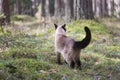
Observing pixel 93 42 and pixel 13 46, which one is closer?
pixel 13 46

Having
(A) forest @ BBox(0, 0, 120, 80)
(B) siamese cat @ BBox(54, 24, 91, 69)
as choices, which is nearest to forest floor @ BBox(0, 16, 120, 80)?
(A) forest @ BBox(0, 0, 120, 80)

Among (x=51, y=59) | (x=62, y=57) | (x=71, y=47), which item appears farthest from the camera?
(x=62, y=57)

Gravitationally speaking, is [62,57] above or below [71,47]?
below

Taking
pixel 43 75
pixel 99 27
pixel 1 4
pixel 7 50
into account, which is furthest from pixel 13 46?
pixel 1 4

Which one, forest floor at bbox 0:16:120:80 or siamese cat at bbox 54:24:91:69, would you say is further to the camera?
siamese cat at bbox 54:24:91:69

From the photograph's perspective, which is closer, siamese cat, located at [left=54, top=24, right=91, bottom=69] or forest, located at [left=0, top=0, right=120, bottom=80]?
forest, located at [left=0, top=0, right=120, bottom=80]

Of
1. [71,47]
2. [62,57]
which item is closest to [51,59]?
[62,57]

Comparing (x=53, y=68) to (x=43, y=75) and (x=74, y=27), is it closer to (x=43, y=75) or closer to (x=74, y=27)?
(x=43, y=75)

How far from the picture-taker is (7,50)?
871 cm

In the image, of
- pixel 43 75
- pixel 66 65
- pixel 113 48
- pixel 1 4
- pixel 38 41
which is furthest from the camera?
pixel 1 4

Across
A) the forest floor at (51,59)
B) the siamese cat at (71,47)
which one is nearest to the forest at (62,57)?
the forest floor at (51,59)

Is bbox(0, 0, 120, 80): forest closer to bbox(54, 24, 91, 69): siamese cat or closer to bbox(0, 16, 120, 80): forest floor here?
bbox(0, 16, 120, 80): forest floor

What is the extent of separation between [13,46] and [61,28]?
1.57 m

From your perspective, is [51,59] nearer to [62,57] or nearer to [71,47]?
[62,57]
